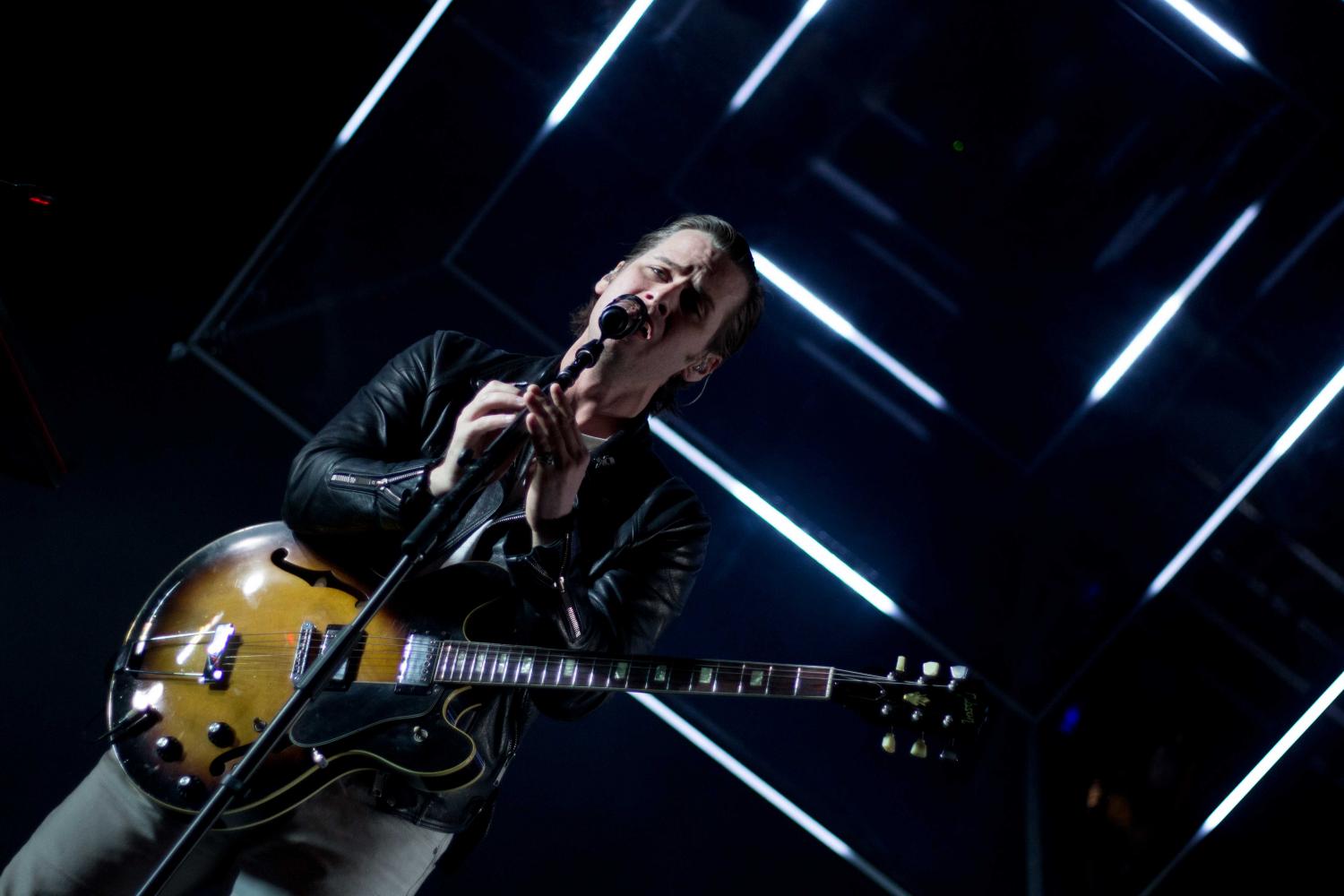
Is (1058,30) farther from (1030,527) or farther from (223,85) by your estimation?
(223,85)

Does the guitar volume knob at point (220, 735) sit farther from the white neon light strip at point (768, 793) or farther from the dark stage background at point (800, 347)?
the white neon light strip at point (768, 793)

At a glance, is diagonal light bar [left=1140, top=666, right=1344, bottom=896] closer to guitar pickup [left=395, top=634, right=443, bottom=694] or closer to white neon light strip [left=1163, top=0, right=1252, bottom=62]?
white neon light strip [left=1163, top=0, right=1252, bottom=62]

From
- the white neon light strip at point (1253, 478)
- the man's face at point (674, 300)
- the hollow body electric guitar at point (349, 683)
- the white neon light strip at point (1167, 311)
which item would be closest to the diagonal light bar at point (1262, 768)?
the white neon light strip at point (1253, 478)

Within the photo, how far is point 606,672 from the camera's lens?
196 centimetres

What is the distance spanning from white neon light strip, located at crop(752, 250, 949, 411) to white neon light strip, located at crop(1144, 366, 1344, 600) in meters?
0.72

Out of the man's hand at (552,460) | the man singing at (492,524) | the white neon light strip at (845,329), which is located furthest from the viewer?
the white neon light strip at (845,329)

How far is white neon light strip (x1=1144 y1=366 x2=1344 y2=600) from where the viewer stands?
2734 millimetres

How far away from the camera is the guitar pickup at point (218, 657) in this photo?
1991 mm

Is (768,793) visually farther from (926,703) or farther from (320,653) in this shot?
(320,653)

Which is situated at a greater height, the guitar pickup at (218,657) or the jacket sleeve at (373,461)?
the jacket sleeve at (373,461)

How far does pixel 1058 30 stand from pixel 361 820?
96.3 inches

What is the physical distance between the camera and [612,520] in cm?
232

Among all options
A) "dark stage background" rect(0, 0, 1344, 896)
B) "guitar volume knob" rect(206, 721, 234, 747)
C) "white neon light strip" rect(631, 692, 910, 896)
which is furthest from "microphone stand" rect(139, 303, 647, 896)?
"white neon light strip" rect(631, 692, 910, 896)

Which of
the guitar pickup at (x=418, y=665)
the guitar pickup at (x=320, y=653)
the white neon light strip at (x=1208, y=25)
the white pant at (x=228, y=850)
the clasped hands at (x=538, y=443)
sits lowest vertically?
the white pant at (x=228, y=850)
